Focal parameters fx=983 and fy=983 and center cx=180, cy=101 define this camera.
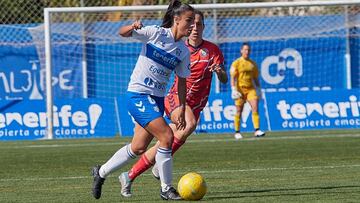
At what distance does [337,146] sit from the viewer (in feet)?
63.5

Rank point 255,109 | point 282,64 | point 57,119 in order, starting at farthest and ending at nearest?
point 282,64, point 57,119, point 255,109

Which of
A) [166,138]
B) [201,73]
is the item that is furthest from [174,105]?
[166,138]

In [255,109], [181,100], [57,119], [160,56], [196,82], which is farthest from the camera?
[57,119]

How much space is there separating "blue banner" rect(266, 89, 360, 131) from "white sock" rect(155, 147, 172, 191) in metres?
16.1

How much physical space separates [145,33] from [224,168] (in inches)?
198

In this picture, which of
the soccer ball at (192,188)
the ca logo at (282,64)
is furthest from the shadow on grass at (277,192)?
the ca logo at (282,64)

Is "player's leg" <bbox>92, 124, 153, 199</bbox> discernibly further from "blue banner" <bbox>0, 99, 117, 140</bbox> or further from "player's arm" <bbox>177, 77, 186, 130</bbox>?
"blue banner" <bbox>0, 99, 117, 140</bbox>

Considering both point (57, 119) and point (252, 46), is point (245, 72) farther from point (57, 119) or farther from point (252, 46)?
point (252, 46)

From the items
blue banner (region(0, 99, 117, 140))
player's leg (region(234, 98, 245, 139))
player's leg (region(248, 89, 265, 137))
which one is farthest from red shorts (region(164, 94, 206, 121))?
blue banner (region(0, 99, 117, 140))

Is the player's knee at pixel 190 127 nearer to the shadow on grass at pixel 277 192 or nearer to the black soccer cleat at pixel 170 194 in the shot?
the shadow on grass at pixel 277 192

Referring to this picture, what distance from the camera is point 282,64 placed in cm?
3173

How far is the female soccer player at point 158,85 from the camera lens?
10.6 meters

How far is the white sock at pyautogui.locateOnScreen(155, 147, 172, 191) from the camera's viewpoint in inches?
419

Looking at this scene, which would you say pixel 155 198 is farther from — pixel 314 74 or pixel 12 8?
pixel 314 74
